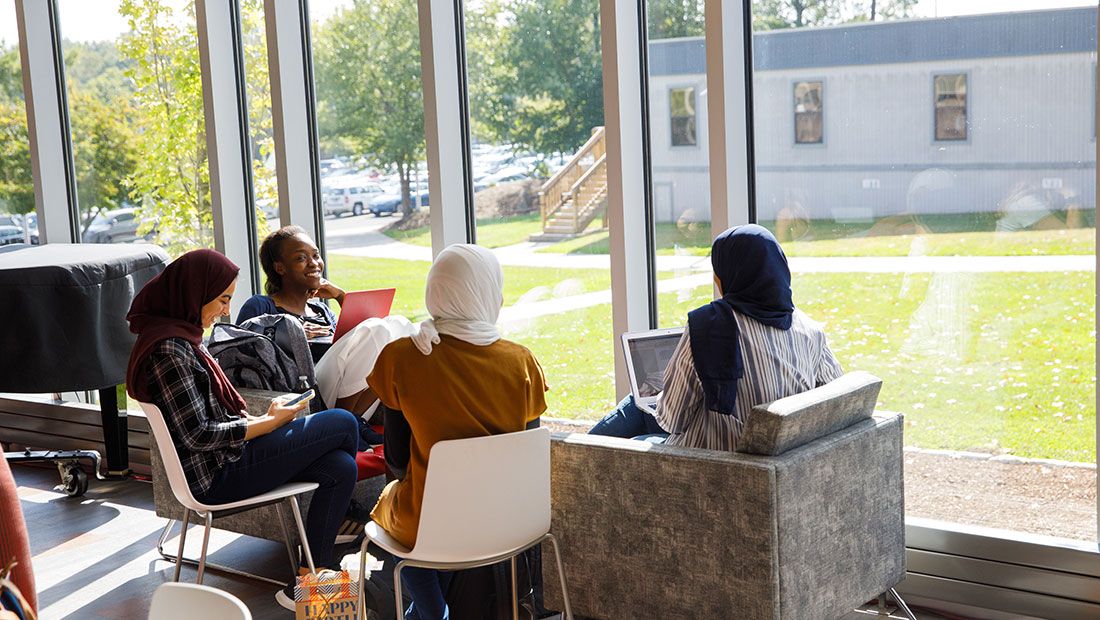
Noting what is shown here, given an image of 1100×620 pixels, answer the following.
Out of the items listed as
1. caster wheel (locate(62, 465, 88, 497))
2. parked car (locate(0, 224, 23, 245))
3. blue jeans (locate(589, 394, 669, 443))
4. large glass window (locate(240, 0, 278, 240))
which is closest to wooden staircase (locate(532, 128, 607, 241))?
blue jeans (locate(589, 394, 669, 443))

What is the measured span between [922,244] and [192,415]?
266 centimetres

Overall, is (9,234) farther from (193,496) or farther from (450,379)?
(450,379)

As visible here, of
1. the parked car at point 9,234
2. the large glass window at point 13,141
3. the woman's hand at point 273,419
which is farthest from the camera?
the parked car at point 9,234

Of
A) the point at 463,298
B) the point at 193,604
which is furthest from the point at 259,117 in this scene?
the point at 193,604

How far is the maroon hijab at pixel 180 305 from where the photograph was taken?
10.6ft

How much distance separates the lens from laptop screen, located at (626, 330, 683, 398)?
356cm

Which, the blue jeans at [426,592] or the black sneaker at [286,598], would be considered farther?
the black sneaker at [286,598]

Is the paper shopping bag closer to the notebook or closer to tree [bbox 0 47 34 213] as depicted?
the notebook

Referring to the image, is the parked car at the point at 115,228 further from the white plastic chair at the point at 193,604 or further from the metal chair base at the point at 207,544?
the white plastic chair at the point at 193,604

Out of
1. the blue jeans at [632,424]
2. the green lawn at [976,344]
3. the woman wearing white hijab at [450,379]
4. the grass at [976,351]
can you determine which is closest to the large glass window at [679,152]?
the green lawn at [976,344]

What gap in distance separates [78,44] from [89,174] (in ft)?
2.66

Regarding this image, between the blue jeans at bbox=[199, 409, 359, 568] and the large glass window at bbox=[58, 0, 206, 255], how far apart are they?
9.59ft

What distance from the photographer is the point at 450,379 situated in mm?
2771

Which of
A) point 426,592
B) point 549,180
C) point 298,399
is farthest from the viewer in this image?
point 549,180
